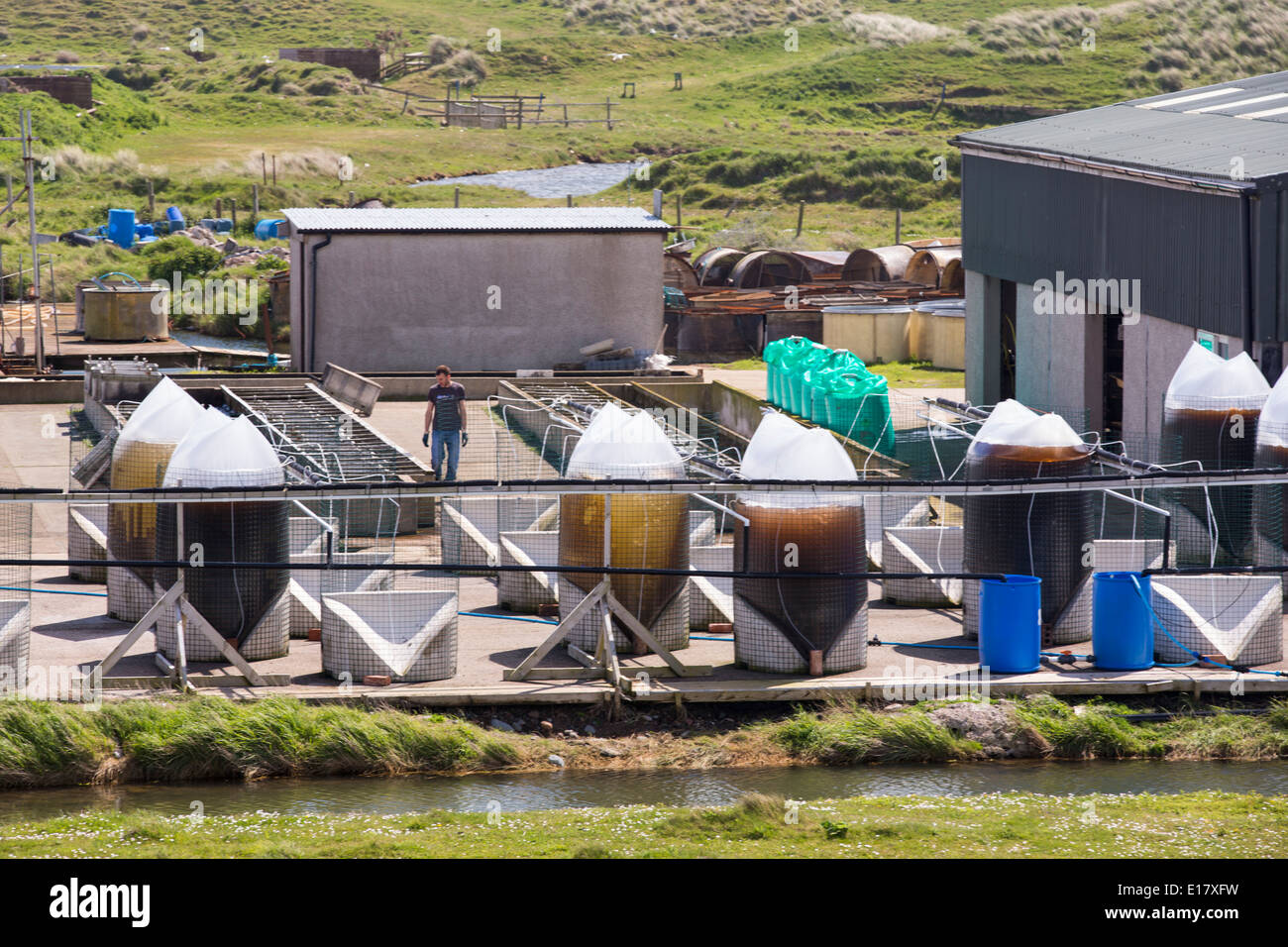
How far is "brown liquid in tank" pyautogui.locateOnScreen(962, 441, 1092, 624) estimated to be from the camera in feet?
53.0

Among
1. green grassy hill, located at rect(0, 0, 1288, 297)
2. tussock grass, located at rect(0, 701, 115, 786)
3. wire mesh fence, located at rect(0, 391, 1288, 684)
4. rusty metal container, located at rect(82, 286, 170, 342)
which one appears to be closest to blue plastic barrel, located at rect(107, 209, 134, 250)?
green grassy hill, located at rect(0, 0, 1288, 297)

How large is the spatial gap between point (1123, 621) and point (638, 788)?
15.7ft

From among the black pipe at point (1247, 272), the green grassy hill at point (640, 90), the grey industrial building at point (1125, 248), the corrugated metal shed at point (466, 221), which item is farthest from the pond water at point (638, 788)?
the green grassy hill at point (640, 90)

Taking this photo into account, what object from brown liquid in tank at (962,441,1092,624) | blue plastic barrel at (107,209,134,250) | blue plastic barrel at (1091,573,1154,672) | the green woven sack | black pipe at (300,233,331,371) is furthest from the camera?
blue plastic barrel at (107,209,134,250)

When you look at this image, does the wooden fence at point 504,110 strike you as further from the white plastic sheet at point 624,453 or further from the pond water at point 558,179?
the white plastic sheet at point 624,453

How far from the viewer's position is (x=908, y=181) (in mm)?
79562

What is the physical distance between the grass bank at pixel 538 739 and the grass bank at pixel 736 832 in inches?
51.6

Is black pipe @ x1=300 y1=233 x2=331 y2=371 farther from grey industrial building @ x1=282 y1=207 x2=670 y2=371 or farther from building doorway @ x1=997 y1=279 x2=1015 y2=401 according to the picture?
building doorway @ x1=997 y1=279 x2=1015 y2=401

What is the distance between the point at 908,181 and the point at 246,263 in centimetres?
3571

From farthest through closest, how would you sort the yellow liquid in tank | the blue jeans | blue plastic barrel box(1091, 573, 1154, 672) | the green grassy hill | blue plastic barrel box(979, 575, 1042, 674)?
the green grassy hill → the blue jeans → the yellow liquid in tank → blue plastic barrel box(1091, 573, 1154, 672) → blue plastic barrel box(979, 575, 1042, 674)

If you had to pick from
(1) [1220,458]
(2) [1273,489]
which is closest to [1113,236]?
(1) [1220,458]

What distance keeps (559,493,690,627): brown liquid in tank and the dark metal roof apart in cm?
1070

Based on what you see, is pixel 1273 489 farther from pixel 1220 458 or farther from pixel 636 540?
pixel 636 540

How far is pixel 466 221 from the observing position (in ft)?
124
